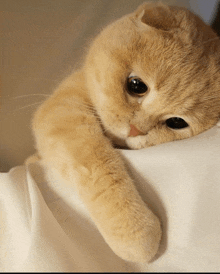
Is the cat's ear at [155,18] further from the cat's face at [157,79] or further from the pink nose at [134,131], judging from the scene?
the pink nose at [134,131]

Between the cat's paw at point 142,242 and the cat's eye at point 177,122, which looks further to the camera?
the cat's eye at point 177,122

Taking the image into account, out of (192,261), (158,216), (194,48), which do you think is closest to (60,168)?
(158,216)

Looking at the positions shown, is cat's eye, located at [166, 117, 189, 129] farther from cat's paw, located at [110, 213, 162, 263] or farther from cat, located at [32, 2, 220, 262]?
cat's paw, located at [110, 213, 162, 263]

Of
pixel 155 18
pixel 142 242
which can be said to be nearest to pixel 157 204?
pixel 142 242

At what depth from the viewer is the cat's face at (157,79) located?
0.59 metres

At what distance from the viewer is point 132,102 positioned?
63cm

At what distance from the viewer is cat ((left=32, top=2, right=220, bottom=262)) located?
1.81 feet

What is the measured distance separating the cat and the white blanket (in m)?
0.04

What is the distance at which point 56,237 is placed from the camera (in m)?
0.31

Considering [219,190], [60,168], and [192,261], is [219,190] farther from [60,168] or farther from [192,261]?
[60,168]

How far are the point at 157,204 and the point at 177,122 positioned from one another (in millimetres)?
272

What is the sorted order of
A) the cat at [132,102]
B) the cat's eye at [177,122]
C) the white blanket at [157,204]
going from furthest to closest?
the cat's eye at [177,122] < the cat at [132,102] < the white blanket at [157,204]

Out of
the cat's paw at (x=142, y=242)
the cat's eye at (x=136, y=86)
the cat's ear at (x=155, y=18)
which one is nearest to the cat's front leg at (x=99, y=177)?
the cat's paw at (x=142, y=242)

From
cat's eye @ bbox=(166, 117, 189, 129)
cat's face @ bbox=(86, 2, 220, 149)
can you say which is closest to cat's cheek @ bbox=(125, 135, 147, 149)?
cat's face @ bbox=(86, 2, 220, 149)
